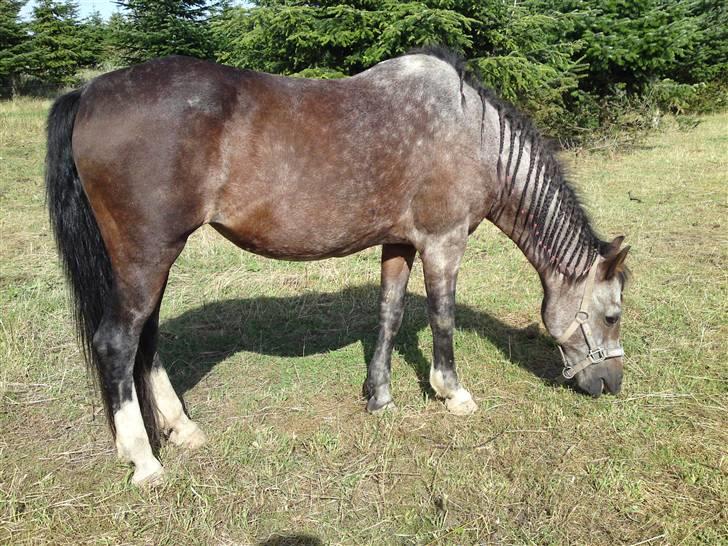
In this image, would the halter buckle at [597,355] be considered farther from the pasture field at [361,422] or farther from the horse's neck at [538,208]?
the horse's neck at [538,208]

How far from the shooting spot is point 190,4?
1517 centimetres

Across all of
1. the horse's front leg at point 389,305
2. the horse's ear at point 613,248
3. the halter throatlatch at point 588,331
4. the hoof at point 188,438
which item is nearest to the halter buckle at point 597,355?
the halter throatlatch at point 588,331

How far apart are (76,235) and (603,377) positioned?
3.44 m

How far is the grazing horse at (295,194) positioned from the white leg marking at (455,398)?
0.01 metres

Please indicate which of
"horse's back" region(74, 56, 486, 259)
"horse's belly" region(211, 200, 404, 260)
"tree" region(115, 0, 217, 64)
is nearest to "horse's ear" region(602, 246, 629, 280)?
"horse's back" region(74, 56, 486, 259)

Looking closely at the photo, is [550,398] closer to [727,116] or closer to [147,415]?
[147,415]

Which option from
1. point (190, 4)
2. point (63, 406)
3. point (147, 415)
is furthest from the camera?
point (190, 4)

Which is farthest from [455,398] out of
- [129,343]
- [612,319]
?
[129,343]

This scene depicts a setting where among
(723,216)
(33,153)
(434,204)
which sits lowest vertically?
(33,153)

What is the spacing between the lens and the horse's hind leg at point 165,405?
336 centimetres

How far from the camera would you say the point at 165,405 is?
3.38m

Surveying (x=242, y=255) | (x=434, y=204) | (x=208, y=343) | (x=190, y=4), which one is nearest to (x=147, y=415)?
(x=208, y=343)

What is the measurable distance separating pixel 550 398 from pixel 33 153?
41.3ft

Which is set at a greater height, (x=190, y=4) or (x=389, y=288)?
(x=190, y=4)
